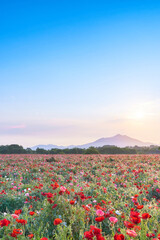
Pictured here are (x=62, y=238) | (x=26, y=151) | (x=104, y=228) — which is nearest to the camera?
(x=62, y=238)

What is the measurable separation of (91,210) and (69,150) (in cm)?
3171

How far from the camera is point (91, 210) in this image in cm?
354

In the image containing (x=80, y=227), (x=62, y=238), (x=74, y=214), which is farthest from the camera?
(x=74, y=214)

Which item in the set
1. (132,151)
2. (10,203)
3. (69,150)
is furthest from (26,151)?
(10,203)

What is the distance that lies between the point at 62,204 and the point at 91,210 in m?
0.56

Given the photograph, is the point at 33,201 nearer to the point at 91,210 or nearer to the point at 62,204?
the point at 62,204

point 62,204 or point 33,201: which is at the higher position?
point 62,204

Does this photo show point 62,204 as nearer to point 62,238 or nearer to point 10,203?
point 62,238

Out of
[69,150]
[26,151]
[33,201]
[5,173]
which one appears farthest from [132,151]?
[33,201]

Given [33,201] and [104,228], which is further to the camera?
[33,201]

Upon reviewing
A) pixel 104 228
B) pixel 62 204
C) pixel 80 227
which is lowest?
pixel 104 228

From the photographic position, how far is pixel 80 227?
322 centimetres

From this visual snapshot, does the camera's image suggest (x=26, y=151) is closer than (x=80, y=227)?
No

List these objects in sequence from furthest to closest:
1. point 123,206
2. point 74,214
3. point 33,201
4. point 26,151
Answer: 1. point 26,151
2. point 33,201
3. point 123,206
4. point 74,214
